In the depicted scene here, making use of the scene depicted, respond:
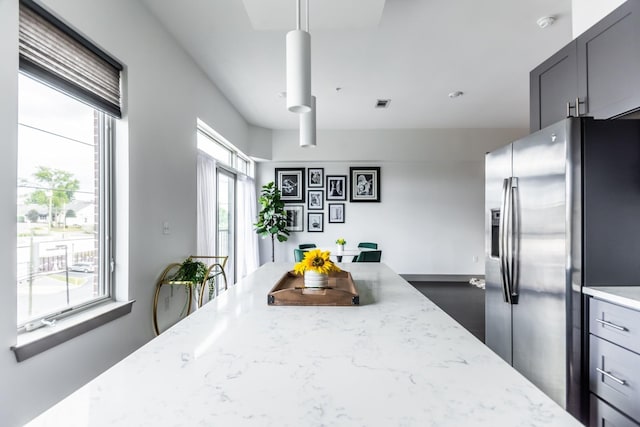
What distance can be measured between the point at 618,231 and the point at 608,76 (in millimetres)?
845

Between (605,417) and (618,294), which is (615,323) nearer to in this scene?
(618,294)

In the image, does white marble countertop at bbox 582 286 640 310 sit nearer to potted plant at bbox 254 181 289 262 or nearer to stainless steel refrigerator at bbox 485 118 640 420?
stainless steel refrigerator at bbox 485 118 640 420

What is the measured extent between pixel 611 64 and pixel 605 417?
1.78m

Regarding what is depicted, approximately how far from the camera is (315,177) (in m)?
6.66

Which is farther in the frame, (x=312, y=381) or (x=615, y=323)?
(x=615, y=323)

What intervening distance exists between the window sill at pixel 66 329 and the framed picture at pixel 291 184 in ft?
14.4

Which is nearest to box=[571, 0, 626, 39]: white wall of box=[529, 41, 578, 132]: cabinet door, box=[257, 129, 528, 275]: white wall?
box=[529, 41, 578, 132]: cabinet door

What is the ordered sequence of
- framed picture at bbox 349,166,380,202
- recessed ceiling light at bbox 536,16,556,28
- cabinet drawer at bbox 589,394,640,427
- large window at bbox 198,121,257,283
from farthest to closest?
framed picture at bbox 349,166,380,202 → large window at bbox 198,121,257,283 → recessed ceiling light at bbox 536,16,556,28 → cabinet drawer at bbox 589,394,640,427

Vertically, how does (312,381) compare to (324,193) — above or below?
below

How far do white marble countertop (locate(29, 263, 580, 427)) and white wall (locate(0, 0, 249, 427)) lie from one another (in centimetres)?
106

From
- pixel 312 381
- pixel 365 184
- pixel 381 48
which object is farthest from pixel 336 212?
pixel 312 381

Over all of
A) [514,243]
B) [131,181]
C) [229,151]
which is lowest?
[514,243]

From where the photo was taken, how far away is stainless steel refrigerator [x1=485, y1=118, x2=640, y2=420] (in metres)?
1.72

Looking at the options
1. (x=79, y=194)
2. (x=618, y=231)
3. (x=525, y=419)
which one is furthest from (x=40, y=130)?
(x=618, y=231)
